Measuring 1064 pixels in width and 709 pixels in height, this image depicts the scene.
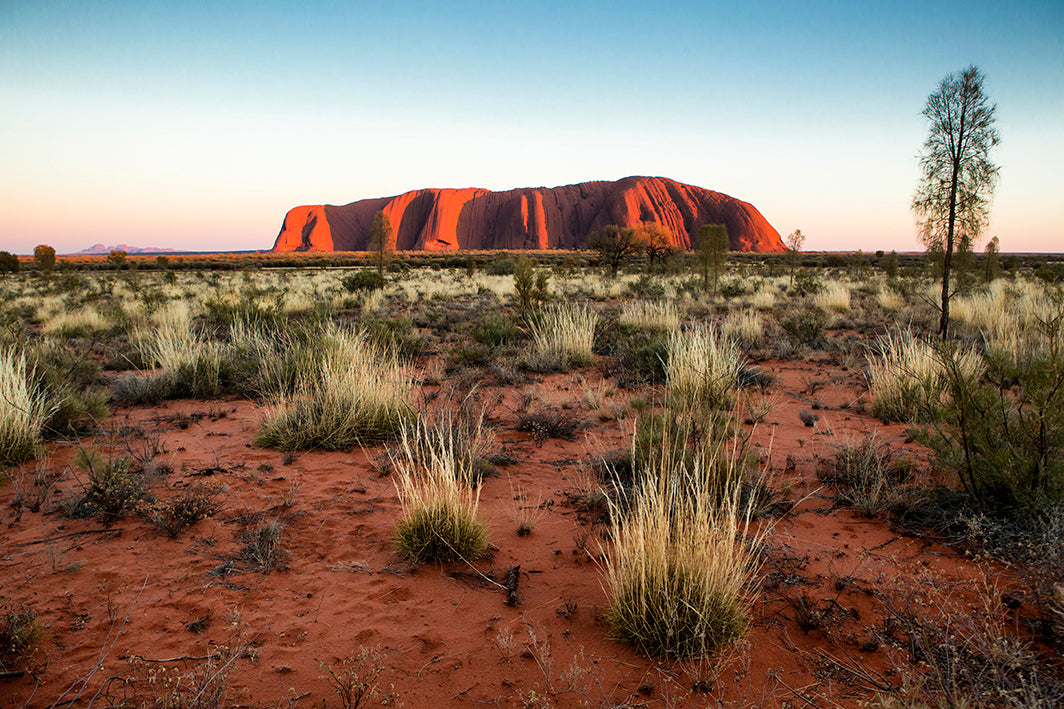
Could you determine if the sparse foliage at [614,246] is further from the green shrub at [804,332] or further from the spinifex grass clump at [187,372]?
the spinifex grass clump at [187,372]

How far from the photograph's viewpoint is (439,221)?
399ft

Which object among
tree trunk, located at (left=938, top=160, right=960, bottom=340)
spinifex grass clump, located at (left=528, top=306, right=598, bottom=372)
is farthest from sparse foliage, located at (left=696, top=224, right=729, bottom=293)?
spinifex grass clump, located at (left=528, top=306, right=598, bottom=372)

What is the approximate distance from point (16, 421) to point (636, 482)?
4745 millimetres

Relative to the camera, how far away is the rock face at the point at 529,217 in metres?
113

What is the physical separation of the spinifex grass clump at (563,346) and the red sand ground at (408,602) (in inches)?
138

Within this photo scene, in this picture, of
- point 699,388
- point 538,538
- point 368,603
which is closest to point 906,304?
point 699,388

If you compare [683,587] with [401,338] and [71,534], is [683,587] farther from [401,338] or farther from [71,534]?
[401,338]

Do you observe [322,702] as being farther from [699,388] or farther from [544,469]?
[699,388]

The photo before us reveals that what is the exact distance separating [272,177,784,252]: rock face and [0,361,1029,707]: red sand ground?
4371 inches

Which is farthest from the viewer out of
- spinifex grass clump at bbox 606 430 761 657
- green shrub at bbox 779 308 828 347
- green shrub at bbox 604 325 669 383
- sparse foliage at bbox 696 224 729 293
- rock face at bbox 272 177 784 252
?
rock face at bbox 272 177 784 252

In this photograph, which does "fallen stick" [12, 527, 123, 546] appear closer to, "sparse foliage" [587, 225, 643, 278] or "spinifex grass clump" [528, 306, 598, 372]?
"spinifex grass clump" [528, 306, 598, 372]

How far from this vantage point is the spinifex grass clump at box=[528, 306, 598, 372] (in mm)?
7438

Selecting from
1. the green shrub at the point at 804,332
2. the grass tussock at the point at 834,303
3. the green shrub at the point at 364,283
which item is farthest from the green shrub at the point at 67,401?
the grass tussock at the point at 834,303

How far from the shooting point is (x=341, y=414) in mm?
4734
